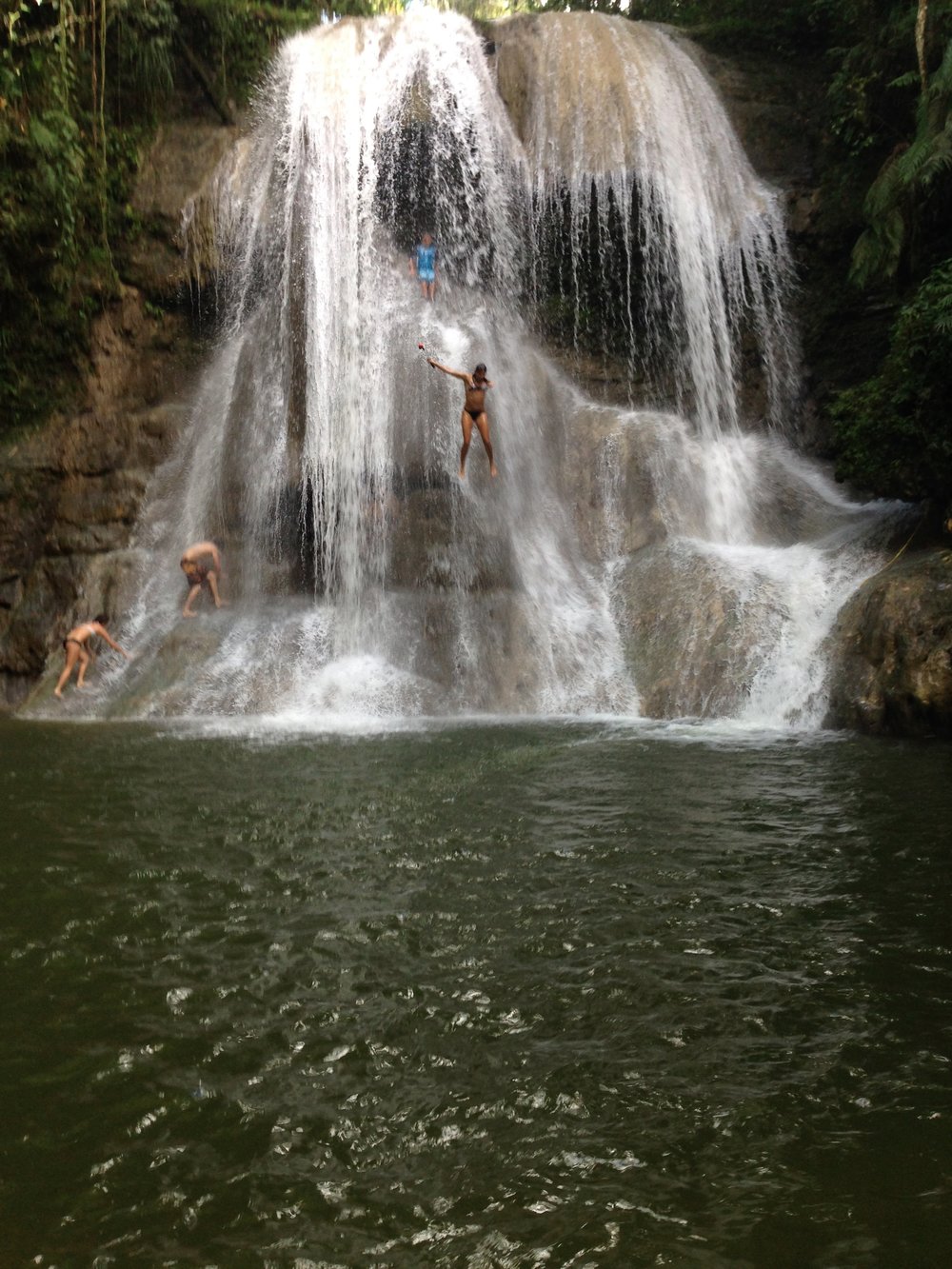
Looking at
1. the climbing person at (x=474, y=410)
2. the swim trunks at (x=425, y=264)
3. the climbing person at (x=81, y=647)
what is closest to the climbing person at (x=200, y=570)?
the climbing person at (x=81, y=647)

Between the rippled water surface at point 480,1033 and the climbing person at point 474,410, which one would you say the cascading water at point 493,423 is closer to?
the climbing person at point 474,410

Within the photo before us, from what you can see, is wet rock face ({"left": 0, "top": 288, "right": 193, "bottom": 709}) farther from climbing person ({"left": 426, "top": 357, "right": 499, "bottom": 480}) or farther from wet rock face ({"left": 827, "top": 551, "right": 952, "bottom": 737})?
wet rock face ({"left": 827, "top": 551, "right": 952, "bottom": 737})

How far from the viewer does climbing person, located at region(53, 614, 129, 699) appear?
1228 cm

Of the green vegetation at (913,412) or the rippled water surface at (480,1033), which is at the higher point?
the green vegetation at (913,412)

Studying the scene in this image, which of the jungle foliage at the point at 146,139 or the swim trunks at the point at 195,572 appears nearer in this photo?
the jungle foliage at the point at 146,139

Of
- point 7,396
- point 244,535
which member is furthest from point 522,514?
point 7,396

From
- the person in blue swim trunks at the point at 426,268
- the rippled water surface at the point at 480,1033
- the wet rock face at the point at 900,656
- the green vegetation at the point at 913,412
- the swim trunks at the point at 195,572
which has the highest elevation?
the person in blue swim trunks at the point at 426,268

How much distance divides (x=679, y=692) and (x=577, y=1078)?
26.1ft

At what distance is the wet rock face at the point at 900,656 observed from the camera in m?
8.90

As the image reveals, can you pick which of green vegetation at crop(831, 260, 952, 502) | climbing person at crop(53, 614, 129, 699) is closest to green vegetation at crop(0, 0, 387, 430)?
climbing person at crop(53, 614, 129, 699)

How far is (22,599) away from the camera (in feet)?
45.9

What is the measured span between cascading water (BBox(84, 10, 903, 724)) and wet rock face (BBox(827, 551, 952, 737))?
1.27 ft

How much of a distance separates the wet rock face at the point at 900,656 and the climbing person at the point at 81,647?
25.7 feet

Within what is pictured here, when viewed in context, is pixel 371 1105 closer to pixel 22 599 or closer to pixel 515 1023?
pixel 515 1023
